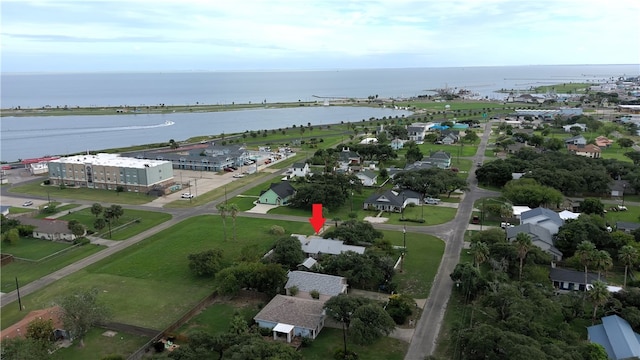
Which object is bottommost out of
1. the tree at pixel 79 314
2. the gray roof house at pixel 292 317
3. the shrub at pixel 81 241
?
the gray roof house at pixel 292 317

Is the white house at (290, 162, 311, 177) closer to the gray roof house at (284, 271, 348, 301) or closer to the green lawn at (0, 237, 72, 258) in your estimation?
the green lawn at (0, 237, 72, 258)

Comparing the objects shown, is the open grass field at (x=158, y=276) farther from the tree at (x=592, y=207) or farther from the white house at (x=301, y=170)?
the tree at (x=592, y=207)

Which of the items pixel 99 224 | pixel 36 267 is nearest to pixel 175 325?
pixel 36 267

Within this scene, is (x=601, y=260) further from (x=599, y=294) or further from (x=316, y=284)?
(x=316, y=284)

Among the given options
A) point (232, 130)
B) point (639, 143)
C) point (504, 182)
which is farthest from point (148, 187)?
point (639, 143)

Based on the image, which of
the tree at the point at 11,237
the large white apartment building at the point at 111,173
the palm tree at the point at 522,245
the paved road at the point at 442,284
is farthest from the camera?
the large white apartment building at the point at 111,173

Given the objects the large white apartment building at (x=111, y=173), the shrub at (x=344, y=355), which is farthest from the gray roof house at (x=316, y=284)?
the large white apartment building at (x=111, y=173)

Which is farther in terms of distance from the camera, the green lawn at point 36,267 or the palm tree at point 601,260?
the green lawn at point 36,267
